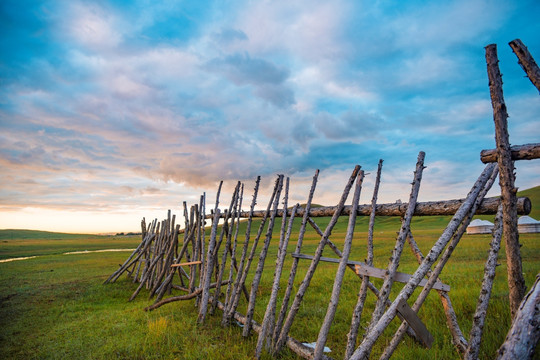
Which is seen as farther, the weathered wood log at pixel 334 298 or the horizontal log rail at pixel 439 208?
the weathered wood log at pixel 334 298

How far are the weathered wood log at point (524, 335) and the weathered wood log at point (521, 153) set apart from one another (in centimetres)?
135

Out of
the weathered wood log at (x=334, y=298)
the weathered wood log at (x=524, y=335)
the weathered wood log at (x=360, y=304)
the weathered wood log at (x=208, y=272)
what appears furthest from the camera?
the weathered wood log at (x=208, y=272)

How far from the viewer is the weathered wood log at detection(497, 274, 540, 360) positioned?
1905mm

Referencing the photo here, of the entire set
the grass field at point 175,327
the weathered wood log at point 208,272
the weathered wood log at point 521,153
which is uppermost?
the weathered wood log at point 521,153

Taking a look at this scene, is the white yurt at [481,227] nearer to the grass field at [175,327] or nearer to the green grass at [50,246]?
the grass field at [175,327]

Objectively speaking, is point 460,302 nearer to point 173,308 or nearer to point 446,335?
point 446,335

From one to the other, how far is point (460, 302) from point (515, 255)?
3686mm

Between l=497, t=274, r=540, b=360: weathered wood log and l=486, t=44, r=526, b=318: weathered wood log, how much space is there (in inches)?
32.6

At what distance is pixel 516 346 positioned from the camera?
1925 millimetres

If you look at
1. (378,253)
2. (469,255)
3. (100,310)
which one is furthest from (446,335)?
(378,253)

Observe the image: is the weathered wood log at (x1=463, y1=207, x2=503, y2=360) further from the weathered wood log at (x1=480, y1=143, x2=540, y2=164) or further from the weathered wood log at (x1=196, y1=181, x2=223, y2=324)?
the weathered wood log at (x1=196, y1=181, x2=223, y2=324)

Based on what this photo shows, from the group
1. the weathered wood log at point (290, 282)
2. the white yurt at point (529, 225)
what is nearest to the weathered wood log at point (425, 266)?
the weathered wood log at point (290, 282)

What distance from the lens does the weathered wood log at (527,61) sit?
2758 millimetres

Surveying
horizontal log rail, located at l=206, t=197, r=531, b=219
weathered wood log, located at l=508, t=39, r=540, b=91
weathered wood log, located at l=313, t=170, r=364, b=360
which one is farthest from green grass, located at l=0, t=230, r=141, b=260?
weathered wood log, located at l=508, t=39, r=540, b=91
